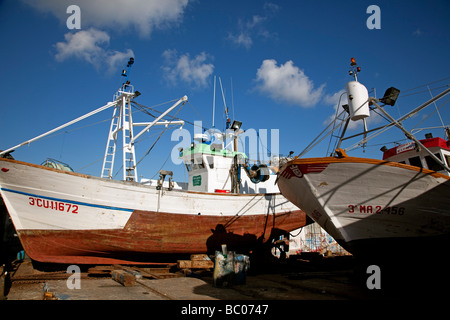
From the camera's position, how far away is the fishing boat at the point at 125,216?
8812mm

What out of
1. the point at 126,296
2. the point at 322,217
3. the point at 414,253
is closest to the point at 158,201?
the point at 126,296

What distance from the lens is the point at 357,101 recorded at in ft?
25.1

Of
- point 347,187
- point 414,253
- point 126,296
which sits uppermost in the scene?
point 347,187

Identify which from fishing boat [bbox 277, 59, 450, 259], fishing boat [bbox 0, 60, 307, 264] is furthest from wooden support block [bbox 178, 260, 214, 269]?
fishing boat [bbox 277, 59, 450, 259]

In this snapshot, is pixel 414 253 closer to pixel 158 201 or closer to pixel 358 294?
pixel 358 294

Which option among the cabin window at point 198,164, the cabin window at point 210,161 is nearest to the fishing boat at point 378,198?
the cabin window at point 210,161

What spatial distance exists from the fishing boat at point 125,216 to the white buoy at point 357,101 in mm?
5970

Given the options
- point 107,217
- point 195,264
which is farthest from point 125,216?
point 195,264

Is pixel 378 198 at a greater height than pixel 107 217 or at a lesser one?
greater

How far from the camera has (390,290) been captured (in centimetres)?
650

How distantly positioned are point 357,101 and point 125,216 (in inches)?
353

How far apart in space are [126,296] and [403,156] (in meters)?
11.0

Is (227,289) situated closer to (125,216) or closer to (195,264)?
(195,264)

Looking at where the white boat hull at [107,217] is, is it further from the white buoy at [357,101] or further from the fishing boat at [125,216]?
the white buoy at [357,101]
